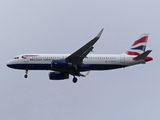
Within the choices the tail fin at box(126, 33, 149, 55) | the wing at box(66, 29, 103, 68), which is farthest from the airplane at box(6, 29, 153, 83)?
the tail fin at box(126, 33, 149, 55)

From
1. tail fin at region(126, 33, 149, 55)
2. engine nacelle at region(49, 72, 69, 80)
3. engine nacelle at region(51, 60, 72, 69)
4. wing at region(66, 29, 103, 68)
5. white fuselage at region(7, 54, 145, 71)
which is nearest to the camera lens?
wing at region(66, 29, 103, 68)

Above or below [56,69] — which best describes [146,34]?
above

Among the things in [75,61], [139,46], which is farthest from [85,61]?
[139,46]

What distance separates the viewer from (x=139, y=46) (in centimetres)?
6550

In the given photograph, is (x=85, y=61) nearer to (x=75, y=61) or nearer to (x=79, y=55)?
(x=75, y=61)

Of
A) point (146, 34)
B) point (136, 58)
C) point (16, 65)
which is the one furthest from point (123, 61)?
point (16, 65)

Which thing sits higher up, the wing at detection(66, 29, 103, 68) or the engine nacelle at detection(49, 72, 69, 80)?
the wing at detection(66, 29, 103, 68)

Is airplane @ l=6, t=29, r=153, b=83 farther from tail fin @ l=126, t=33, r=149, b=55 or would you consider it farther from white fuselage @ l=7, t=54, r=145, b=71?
tail fin @ l=126, t=33, r=149, b=55

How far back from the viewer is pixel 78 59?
60.0 meters

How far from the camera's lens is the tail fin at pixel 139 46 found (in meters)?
64.8

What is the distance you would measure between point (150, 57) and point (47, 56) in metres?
15.1

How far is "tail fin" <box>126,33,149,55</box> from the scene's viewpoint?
213 feet

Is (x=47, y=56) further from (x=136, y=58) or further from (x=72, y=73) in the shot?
(x=136, y=58)

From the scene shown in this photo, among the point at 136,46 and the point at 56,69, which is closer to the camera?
the point at 56,69
